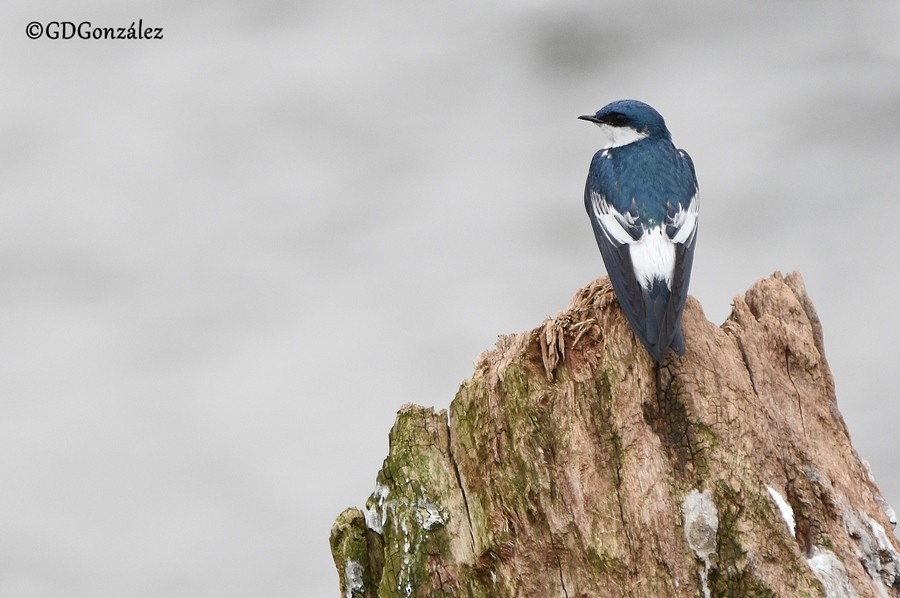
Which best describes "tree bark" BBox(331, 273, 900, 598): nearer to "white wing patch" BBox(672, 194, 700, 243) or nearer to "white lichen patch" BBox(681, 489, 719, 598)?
"white lichen patch" BBox(681, 489, 719, 598)

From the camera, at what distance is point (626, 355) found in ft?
14.4

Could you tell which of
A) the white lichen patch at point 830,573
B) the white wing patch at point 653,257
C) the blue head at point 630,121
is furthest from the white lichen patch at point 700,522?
the blue head at point 630,121

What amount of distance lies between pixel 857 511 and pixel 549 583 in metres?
1.06

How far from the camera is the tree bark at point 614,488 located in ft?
13.4

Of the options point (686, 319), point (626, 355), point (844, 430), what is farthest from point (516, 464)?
point (844, 430)

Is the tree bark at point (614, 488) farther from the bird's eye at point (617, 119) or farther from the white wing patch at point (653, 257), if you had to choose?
the bird's eye at point (617, 119)

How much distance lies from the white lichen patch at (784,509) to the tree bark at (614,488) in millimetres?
11

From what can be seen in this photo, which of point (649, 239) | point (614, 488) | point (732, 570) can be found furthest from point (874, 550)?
point (649, 239)

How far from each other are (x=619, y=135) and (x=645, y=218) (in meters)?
0.98

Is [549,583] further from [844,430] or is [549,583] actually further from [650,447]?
[844,430]

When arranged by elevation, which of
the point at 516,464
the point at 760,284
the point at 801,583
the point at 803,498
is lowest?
the point at 801,583

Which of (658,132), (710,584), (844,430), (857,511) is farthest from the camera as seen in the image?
(658,132)

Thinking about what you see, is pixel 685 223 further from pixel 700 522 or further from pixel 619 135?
pixel 700 522

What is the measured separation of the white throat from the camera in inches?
245
